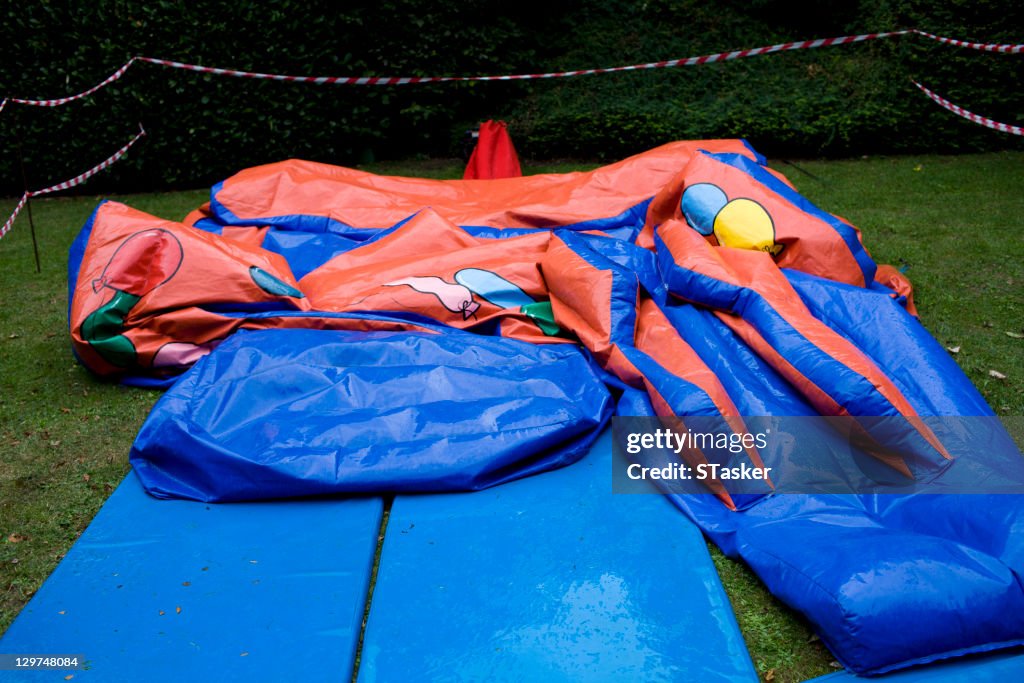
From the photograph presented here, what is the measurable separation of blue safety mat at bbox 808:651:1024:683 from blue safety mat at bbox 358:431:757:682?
255 mm

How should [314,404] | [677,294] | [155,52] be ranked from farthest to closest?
[155,52] → [677,294] → [314,404]

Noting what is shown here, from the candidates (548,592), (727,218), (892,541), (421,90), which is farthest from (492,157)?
(892,541)

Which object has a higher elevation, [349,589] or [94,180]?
[349,589]

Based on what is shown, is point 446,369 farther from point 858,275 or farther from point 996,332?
point 996,332

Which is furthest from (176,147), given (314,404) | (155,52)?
(314,404)

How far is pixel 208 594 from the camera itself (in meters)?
2.29

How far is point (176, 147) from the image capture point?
7.48 meters

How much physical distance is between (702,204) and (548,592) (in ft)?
7.68

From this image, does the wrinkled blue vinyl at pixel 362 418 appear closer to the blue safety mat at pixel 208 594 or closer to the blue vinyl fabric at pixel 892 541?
the blue safety mat at pixel 208 594

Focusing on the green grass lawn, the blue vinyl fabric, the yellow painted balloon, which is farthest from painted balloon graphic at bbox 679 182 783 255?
the green grass lawn

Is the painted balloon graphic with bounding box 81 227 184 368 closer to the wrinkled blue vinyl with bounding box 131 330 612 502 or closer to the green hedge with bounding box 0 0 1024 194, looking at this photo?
the wrinkled blue vinyl with bounding box 131 330 612 502

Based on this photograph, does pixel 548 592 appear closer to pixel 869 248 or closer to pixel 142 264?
pixel 142 264

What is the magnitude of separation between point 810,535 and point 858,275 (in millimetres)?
1864

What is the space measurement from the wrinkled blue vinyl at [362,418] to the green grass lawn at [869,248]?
37 cm
